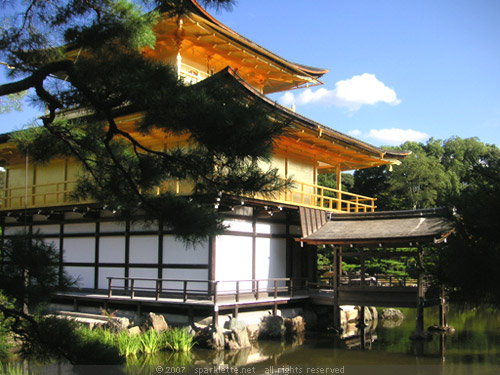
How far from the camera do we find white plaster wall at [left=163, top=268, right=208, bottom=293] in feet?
45.5

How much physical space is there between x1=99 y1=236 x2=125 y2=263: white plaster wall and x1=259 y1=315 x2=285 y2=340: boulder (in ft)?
16.1

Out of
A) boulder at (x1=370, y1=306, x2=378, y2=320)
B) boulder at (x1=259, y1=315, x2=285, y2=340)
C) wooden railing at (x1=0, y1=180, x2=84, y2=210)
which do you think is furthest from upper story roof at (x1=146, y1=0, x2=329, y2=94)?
boulder at (x1=370, y1=306, x2=378, y2=320)

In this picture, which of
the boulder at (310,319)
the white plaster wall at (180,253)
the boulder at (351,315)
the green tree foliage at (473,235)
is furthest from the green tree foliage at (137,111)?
the boulder at (351,315)

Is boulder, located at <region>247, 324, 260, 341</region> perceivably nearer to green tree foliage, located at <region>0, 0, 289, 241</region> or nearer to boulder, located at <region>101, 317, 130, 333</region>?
boulder, located at <region>101, 317, 130, 333</region>


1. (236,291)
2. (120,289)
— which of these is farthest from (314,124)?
(120,289)

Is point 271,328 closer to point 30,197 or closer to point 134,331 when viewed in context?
point 134,331

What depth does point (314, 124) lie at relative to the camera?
14883 mm

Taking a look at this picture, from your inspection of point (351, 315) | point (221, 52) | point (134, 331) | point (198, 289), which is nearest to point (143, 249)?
point (198, 289)

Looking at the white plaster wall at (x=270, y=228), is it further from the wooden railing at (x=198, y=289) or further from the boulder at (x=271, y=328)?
the boulder at (x=271, y=328)

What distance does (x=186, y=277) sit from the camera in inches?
558

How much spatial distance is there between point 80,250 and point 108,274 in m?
1.71

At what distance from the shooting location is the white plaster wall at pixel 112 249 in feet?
51.8

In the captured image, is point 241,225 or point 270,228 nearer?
point 241,225

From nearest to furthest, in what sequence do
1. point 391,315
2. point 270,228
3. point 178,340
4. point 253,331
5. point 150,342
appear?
point 150,342, point 178,340, point 253,331, point 270,228, point 391,315
